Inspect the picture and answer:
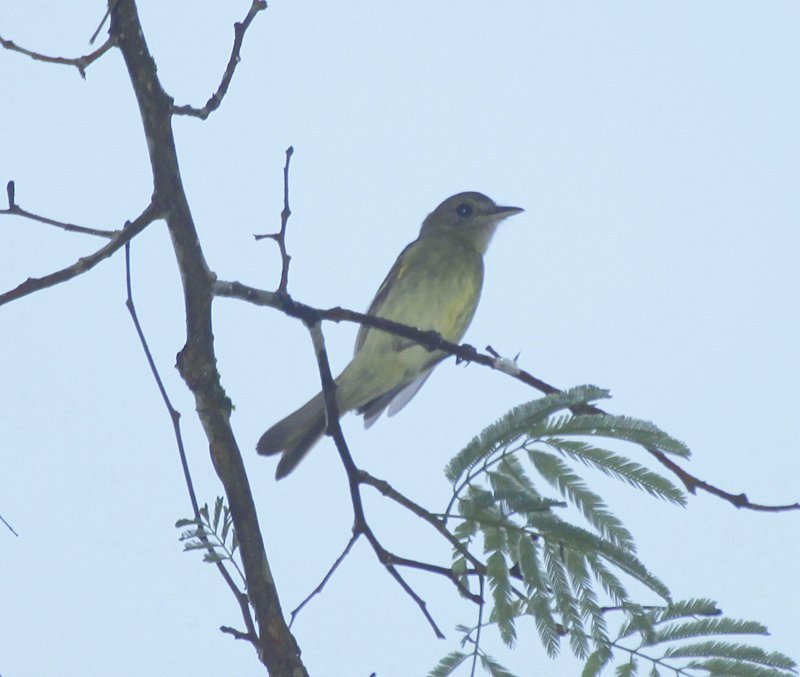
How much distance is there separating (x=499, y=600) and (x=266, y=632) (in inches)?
28.2

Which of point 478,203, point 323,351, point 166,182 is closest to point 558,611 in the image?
point 323,351

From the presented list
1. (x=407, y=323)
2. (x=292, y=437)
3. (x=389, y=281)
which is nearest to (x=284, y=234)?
(x=292, y=437)

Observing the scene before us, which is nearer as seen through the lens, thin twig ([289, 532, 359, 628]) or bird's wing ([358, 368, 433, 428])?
thin twig ([289, 532, 359, 628])

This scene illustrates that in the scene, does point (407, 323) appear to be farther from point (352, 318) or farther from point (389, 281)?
point (352, 318)

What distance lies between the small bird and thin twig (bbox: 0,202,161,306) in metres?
2.30

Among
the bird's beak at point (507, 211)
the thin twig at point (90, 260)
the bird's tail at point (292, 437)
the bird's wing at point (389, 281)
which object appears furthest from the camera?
the bird's beak at point (507, 211)

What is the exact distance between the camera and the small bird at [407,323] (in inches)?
227

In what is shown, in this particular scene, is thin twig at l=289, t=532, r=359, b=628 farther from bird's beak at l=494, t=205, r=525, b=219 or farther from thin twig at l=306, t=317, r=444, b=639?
bird's beak at l=494, t=205, r=525, b=219

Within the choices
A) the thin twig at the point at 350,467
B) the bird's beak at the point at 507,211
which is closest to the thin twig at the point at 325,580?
the thin twig at the point at 350,467

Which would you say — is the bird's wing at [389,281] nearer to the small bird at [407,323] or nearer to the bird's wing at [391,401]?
the small bird at [407,323]

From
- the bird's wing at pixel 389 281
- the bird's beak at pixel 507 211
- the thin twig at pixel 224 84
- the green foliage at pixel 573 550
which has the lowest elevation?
the green foliage at pixel 573 550

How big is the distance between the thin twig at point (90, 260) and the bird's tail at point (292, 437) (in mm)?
2253

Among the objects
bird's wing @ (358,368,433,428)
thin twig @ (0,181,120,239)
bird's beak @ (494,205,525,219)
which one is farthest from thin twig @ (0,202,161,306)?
bird's beak @ (494,205,525,219)

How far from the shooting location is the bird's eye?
26.9ft
